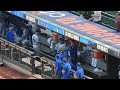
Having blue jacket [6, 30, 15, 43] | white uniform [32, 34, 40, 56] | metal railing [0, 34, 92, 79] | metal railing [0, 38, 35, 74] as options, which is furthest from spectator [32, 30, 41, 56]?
blue jacket [6, 30, 15, 43]

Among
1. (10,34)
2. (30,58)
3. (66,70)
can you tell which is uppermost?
(10,34)

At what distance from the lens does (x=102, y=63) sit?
1341 cm

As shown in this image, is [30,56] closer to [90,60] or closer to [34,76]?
[34,76]

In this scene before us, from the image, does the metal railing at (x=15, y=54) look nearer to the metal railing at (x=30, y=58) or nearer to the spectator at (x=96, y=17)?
the metal railing at (x=30, y=58)

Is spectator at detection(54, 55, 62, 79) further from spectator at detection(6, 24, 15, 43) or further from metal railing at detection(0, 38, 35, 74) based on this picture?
spectator at detection(6, 24, 15, 43)

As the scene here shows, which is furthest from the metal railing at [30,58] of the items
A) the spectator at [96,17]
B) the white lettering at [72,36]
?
the spectator at [96,17]

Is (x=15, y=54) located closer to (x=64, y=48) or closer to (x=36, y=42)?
(x=36, y=42)

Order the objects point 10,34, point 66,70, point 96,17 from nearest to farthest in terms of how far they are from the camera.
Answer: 1. point 66,70
2. point 96,17
3. point 10,34

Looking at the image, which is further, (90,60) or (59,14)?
(59,14)

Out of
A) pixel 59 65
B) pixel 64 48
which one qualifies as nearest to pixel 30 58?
pixel 64 48
